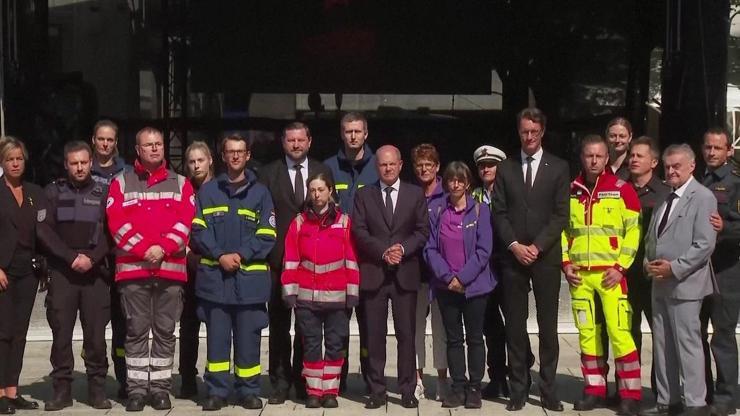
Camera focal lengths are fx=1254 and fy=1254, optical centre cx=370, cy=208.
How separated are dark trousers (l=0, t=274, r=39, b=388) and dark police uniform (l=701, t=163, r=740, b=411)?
15.1ft

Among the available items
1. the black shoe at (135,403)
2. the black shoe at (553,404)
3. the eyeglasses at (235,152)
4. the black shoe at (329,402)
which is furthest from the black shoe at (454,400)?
the eyeglasses at (235,152)

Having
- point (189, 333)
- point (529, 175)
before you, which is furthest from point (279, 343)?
point (529, 175)

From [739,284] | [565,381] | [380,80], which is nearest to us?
[739,284]

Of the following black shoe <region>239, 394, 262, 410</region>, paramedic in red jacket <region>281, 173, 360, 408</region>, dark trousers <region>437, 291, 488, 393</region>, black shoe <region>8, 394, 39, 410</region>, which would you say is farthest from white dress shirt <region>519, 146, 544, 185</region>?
black shoe <region>8, 394, 39, 410</region>

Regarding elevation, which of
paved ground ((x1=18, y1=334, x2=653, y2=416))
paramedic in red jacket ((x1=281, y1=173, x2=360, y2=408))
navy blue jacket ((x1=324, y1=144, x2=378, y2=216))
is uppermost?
navy blue jacket ((x1=324, y1=144, x2=378, y2=216))

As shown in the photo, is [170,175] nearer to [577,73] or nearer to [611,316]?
[611,316]

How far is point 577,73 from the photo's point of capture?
14703mm

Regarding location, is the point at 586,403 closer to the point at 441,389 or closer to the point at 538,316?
the point at 538,316

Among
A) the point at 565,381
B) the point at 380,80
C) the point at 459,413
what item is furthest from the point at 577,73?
the point at 459,413

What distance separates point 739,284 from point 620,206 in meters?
0.94

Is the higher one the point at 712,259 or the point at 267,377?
the point at 712,259

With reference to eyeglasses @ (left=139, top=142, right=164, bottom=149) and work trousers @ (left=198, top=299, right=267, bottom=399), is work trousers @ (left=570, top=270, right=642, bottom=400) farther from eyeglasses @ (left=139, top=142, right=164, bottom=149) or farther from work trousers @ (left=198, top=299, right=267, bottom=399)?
eyeglasses @ (left=139, top=142, right=164, bottom=149)

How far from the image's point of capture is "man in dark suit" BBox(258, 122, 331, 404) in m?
8.77

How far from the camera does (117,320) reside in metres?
8.89
